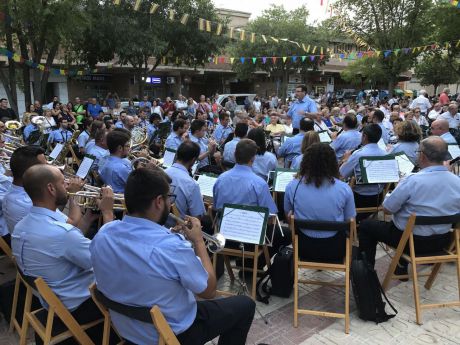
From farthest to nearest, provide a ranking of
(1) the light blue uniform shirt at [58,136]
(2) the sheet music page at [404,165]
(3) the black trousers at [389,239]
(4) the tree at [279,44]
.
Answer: (4) the tree at [279,44]
(1) the light blue uniform shirt at [58,136]
(2) the sheet music page at [404,165]
(3) the black trousers at [389,239]

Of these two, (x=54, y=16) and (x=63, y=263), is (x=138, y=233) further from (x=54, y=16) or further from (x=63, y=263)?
(x=54, y=16)

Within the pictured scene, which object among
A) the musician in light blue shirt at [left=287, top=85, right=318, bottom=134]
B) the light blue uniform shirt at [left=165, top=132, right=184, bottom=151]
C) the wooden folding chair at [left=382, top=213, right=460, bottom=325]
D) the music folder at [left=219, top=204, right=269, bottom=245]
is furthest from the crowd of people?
the musician in light blue shirt at [left=287, top=85, right=318, bottom=134]

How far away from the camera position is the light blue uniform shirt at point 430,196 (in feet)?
11.6

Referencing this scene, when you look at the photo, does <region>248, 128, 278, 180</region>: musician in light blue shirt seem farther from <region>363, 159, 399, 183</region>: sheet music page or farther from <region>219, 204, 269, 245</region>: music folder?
<region>219, 204, 269, 245</region>: music folder

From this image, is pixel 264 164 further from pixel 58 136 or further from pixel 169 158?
pixel 58 136

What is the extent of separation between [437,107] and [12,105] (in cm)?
1447

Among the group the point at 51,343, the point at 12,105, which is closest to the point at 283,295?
the point at 51,343

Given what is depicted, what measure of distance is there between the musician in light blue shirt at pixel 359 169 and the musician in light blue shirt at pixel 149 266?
3.30 meters

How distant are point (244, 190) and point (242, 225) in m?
0.66

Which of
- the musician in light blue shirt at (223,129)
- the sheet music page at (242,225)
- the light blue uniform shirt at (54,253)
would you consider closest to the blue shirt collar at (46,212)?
the light blue uniform shirt at (54,253)

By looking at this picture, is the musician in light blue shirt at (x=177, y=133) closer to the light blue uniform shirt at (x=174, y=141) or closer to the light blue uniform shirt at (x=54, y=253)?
the light blue uniform shirt at (x=174, y=141)

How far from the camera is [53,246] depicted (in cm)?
259

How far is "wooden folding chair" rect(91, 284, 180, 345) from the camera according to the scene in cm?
204

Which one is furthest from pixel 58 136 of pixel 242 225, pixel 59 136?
pixel 242 225
